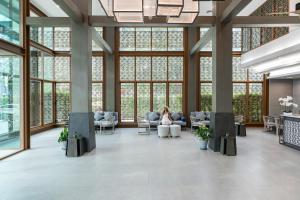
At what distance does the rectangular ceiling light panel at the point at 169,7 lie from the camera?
4.09 meters

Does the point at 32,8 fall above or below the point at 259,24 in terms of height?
above

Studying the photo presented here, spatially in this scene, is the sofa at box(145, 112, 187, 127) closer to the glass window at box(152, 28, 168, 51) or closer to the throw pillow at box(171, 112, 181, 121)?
the throw pillow at box(171, 112, 181, 121)

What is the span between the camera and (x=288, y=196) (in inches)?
152

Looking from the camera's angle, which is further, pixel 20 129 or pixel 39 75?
pixel 39 75

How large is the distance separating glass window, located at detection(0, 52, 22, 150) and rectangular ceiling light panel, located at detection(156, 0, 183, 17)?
434cm

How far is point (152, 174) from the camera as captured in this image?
496cm

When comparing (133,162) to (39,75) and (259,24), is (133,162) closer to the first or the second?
(259,24)

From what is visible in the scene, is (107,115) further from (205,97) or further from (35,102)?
(205,97)

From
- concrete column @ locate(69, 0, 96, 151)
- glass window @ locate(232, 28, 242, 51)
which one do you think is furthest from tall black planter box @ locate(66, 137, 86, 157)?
glass window @ locate(232, 28, 242, 51)

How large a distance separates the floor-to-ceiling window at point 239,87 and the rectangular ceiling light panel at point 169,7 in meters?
8.69

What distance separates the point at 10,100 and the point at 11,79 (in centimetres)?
58

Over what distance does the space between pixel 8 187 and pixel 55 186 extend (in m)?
0.78

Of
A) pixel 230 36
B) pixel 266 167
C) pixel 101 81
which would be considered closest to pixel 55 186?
pixel 266 167

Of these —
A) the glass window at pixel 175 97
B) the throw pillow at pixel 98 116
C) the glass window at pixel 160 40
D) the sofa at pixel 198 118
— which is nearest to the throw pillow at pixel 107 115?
the throw pillow at pixel 98 116
